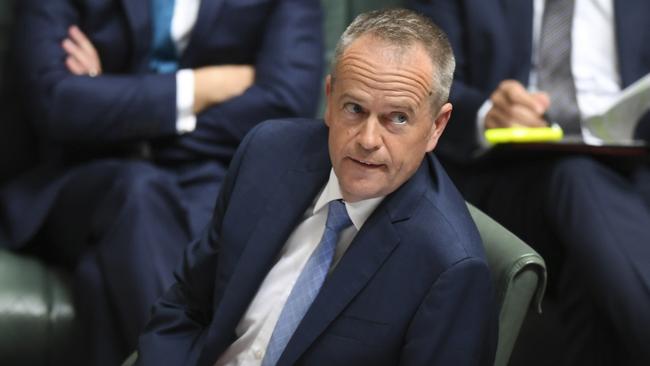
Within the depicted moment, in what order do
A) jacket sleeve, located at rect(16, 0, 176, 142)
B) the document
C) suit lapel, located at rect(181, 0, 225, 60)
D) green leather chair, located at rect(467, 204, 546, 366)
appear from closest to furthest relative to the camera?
green leather chair, located at rect(467, 204, 546, 366) < the document < jacket sleeve, located at rect(16, 0, 176, 142) < suit lapel, located at rect(181, 0, 225, 60)

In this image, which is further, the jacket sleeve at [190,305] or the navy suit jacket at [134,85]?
the navy suit jacket at [134,85]

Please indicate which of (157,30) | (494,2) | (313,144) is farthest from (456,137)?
(313,144)

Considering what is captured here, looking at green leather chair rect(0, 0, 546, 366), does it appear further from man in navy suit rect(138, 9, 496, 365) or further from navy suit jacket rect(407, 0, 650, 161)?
navy suit jacket rect(407, 0, 650, 161)

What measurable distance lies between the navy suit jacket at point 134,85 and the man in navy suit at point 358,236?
70 centimetres

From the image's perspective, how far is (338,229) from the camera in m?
1.50

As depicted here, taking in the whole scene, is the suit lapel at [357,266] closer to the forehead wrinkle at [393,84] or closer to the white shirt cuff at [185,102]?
the forehead wrinkle at [393,84]

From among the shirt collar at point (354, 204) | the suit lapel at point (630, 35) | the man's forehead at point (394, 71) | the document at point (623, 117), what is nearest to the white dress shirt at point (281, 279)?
the shirt collar at point (354, 204)

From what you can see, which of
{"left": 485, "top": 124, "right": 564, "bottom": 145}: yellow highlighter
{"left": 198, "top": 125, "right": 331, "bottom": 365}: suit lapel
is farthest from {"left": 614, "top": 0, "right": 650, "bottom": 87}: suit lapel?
{"left": 198, "top": 125, "right": 331, "bottom": 365}: suit lapel

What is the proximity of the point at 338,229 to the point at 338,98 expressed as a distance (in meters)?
0.21

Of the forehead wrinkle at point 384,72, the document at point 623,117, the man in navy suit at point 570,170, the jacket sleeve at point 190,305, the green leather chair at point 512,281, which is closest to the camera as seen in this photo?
the forehead wrinkle at point 384,72

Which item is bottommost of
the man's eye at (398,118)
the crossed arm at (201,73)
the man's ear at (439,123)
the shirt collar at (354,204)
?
the crossed arm at (201,73)

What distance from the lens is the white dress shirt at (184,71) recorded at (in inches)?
88.9

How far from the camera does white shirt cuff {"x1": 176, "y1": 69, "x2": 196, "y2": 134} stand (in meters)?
2.25

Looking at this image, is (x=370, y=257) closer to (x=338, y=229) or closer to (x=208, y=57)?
(x=338, y=229)
